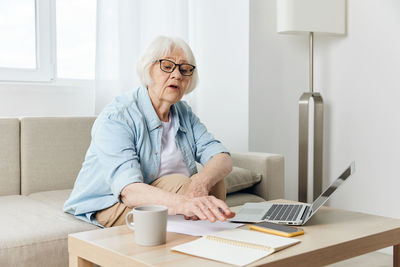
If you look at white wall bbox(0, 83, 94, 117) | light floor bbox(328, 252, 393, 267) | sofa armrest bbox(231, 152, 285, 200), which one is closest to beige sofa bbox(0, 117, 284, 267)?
sofa armrest bbox(231, 152, 285, 200)

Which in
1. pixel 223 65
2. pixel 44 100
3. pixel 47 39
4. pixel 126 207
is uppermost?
pixel 47 39

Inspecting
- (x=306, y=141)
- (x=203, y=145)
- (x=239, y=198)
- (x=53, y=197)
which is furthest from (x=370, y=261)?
(x=53, y=197)

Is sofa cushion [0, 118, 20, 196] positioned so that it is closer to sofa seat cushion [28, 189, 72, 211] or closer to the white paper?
sofa seat cushion [28, 189, 72, 211]

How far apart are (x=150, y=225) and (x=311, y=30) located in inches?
76.7

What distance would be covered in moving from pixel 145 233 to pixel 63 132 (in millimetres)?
1308

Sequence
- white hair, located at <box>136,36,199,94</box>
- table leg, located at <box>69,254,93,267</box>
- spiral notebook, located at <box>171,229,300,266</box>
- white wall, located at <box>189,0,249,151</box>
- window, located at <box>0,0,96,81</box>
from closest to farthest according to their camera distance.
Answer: spiral notebook, located at <box>171,229,300,266</box> < table leg, located at <box>69,254,93,267</box> < white hair, located at <box>136,36,199,94</box> < window, located at <box>0,0,96,81</box> < white wall, located at <box>189,0,249,151</box>

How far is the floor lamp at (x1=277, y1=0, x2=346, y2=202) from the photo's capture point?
275 centimetres

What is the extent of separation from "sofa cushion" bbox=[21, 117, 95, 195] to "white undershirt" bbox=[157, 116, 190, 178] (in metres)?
0.65

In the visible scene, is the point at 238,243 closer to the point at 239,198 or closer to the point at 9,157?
the point at 239,198

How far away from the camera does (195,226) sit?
1.34 m

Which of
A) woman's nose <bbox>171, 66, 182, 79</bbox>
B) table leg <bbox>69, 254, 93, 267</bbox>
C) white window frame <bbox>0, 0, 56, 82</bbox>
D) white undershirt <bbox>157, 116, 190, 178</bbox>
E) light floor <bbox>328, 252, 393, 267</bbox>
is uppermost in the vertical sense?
white window frame <bbox>0, 0, 56, 82</bbox>

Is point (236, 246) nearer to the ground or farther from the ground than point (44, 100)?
nearer to the ground

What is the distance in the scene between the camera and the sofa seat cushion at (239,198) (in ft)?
7.26

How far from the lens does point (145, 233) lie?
115 centimetres
